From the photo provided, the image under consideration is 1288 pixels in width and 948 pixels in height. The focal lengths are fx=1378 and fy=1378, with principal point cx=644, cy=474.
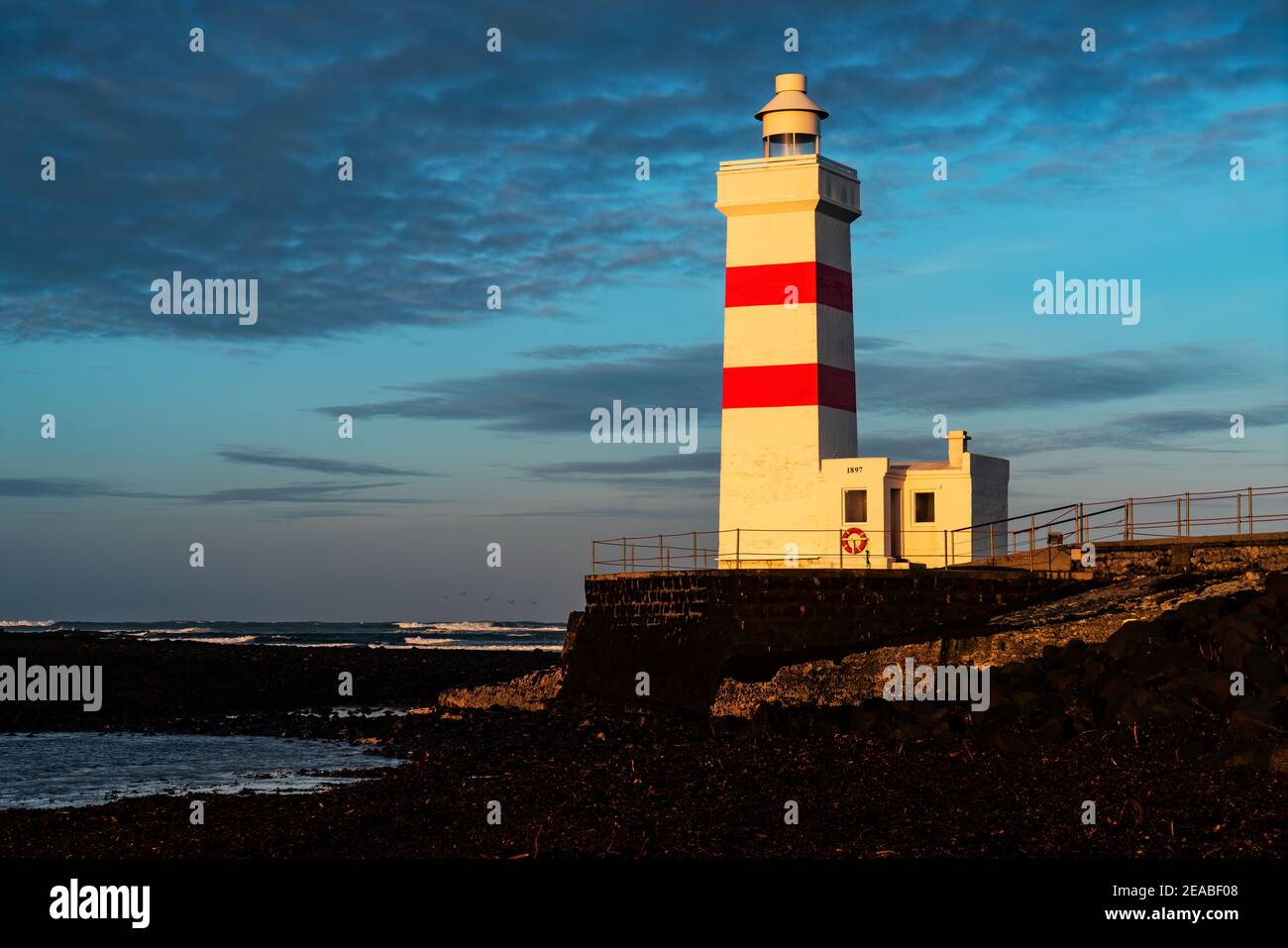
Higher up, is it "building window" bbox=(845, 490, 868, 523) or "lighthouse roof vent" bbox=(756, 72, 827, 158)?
"lighthouse roof vent" bbox=(756, 72, 827, 158)

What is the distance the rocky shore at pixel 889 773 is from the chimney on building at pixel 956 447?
19.4ft

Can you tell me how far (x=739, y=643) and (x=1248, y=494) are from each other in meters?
8.53

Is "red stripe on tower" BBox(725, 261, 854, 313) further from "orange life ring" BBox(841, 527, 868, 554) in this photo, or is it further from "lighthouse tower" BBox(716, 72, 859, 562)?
"orange life ring" BBox(841, 527, 868, 554)

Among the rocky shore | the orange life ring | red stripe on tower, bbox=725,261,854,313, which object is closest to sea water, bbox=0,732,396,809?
the rocky shore

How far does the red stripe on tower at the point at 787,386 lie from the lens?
26.0 metres

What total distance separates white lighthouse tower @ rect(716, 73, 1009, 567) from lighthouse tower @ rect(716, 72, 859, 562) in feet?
0.08

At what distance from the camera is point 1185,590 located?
20.0m

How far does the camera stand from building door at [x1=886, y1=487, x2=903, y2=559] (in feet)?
86.6

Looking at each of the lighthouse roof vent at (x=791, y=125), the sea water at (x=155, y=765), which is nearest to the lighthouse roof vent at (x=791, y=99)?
the lighthouse roof vent at (x=791, y=125)

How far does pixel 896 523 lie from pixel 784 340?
4.15m

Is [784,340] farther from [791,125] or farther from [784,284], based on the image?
[791,125]

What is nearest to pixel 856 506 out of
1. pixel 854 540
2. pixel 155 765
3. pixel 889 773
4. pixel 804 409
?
pixel 854 540

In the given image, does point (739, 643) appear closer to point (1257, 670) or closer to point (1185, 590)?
point (1185, 590)

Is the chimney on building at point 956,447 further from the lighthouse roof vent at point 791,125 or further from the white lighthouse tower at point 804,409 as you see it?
the lighthouse roof vent at point 791,125
